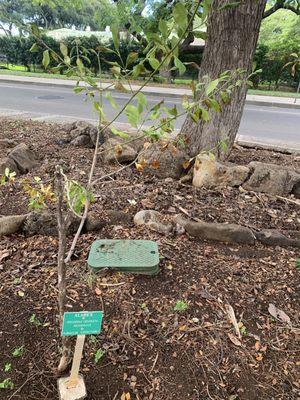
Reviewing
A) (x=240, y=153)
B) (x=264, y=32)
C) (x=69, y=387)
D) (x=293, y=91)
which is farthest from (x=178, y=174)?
(x=264, y=32)

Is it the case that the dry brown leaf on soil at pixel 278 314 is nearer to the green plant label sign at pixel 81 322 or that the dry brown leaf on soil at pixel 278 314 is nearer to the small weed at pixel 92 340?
the small weed at pixel 92 340

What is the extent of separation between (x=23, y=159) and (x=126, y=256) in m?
2.16

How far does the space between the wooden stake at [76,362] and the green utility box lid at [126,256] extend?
2.46ft

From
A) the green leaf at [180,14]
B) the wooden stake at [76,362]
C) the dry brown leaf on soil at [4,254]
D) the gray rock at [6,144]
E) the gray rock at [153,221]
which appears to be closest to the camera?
the green leaf at [180,14]

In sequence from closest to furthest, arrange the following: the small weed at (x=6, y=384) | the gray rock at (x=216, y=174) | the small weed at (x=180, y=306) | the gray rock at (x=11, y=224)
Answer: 1. the small weed at (x=6, y=384)
2. the small weed at (x=180, y=306)
3. the gray rock at (x=11, y=224)
4. the gray rock at (x=216, y=174)

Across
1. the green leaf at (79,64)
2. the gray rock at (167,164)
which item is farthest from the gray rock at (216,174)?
the green leaf at (79,64)

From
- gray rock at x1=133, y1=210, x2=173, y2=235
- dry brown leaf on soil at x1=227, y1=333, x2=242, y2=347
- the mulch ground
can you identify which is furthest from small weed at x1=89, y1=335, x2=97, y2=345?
gray rock at x1=133, y1=210, x2=173, y2=235

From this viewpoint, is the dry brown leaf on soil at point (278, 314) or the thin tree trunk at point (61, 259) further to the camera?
the dry brown leaf on soil at point (278, 314)

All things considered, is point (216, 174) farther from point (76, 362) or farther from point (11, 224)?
point (76, 362)

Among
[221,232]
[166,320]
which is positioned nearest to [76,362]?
[166,320]

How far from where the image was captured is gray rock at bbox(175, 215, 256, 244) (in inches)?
105

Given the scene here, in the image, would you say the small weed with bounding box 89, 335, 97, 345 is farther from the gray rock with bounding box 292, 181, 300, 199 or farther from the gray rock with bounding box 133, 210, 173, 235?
the gray rock with bounding box 292, 181, 300, 199

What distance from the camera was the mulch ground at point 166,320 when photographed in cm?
165

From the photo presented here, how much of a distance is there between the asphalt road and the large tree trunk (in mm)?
2837
